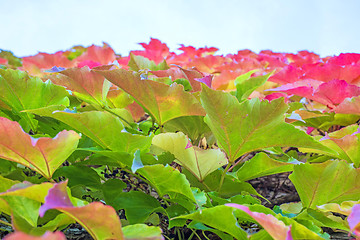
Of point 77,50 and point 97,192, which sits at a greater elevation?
point 77,50

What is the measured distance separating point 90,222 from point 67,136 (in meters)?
0.12

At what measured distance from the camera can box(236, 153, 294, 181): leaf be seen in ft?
1.88

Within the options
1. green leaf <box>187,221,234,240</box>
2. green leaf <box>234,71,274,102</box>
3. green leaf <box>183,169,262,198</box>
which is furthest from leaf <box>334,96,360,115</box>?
green leaf <box>187,221,234,240</box>

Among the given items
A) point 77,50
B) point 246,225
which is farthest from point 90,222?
point 77,50

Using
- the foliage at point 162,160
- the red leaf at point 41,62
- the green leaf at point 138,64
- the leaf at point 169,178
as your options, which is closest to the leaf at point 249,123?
the foliage at point 162,160

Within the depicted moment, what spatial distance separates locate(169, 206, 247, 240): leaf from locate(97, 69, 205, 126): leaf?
0.61ft

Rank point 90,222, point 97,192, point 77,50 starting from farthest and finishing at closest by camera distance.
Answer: point 77,50, point 97,192, point 90,222

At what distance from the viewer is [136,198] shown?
560mm

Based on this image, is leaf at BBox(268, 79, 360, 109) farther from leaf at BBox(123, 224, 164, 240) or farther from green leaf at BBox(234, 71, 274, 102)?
leaf at BBox(123, 224, 164, 240)

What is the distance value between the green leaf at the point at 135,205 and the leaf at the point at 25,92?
0.63ft

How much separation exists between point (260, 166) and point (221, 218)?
167mm

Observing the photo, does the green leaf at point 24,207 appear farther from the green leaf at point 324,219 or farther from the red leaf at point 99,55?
the red leaf at point 99,55

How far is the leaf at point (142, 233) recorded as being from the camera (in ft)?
1.26

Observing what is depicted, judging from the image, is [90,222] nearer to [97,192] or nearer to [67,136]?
[67,136]
